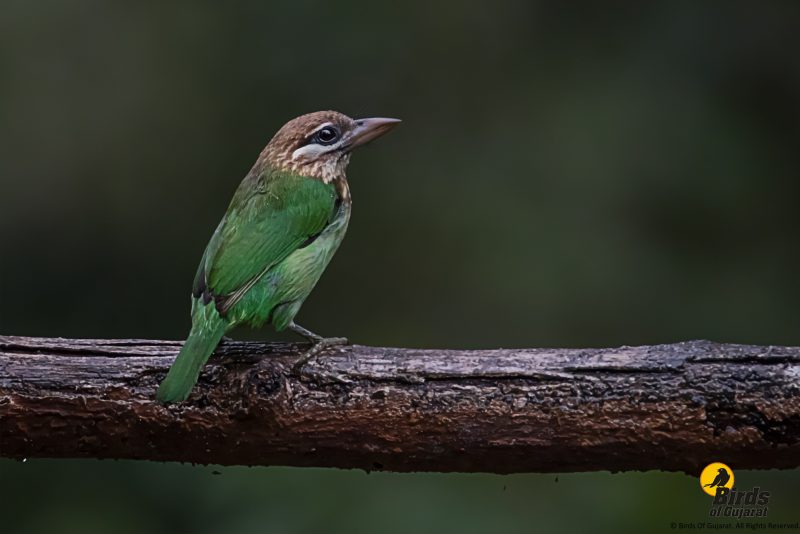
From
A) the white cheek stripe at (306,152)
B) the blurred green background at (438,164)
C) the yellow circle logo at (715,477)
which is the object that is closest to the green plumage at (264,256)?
the white cheek stripe at (306,152)

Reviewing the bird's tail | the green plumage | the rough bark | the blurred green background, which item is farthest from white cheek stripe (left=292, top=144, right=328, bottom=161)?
the blurred green background

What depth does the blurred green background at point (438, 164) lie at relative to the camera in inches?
273

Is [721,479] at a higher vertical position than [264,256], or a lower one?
lower

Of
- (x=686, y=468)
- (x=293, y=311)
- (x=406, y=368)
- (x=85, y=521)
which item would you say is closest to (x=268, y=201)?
(x=293, y=311)

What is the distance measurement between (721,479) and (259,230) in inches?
73.7

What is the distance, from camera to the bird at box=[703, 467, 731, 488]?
150 inches

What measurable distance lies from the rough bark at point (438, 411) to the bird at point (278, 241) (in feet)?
0.59

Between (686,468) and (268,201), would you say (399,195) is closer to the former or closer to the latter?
(268,201)

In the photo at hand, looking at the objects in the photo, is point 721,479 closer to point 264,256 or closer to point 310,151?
point 264,256

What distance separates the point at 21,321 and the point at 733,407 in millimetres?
4717

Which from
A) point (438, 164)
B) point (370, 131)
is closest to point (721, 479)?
point (370, 131)

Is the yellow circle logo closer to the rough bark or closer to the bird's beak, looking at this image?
the rough bark

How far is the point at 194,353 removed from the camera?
3.74m

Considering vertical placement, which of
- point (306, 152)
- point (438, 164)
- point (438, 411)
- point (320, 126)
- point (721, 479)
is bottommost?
point (721, 479)
